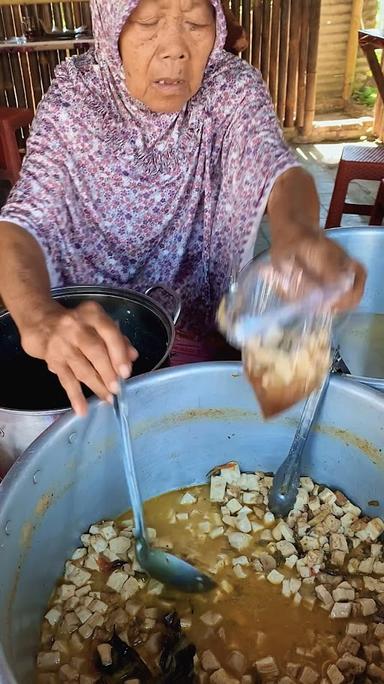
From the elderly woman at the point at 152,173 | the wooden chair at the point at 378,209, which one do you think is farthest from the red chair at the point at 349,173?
the elderly woman at the point at 152,173

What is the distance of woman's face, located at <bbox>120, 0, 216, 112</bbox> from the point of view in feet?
3.89

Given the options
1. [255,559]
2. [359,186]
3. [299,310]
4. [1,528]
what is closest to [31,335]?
[1,528]

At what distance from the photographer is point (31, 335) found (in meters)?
0.96

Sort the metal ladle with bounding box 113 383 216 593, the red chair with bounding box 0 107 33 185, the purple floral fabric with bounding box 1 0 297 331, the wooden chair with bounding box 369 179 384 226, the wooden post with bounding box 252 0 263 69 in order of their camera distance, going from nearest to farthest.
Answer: the metal ladle with bounding box 113 383 216 593
the purple floral fabric with bounding box 1 0 297 331
the wooden chair with bounding box 369 179 384 226
the red chair with bounding box 0 107 33 185
the wooden post with bounding box 252 0 263 69

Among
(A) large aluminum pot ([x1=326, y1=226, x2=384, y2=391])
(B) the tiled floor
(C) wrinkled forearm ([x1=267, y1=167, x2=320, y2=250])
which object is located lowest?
(B) the tiled floor

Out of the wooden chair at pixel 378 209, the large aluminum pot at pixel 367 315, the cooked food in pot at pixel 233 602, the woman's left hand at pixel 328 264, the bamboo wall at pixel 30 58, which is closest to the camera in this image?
the woman's left hand at pixel 328 264

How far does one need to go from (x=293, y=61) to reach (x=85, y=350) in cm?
496

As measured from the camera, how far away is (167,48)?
121 centimetres

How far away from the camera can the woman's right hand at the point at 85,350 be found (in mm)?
888

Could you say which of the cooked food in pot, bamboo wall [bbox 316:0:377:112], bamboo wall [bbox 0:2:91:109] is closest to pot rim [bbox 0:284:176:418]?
the cooked food in pot

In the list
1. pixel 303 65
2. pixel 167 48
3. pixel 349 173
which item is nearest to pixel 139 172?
pixel 167 48

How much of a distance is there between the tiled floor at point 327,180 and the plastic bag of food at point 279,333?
2523 millimetres

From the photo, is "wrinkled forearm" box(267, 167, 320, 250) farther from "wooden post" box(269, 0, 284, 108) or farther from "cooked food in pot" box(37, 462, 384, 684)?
"wooden post" box(269, 0, 284, 108)

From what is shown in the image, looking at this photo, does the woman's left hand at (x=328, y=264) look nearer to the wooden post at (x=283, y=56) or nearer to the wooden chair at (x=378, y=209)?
the wooden chair at (x=378, y=209)
